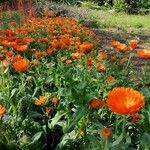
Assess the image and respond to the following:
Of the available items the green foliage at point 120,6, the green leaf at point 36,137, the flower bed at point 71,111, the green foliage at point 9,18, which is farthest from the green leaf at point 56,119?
Result: the green foliage at point 120,6

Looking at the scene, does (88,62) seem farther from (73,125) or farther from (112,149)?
(112,149)

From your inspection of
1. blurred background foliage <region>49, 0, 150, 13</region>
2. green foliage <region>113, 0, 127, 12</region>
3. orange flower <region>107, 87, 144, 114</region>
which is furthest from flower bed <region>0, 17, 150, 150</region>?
blurred background foliage <region>49, 0, 150, 13</region>

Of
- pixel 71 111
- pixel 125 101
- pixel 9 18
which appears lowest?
pixel 9 18

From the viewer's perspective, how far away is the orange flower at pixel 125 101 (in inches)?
82.3

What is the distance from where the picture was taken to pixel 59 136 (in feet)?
11.2

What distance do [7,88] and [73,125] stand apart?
2.28ft

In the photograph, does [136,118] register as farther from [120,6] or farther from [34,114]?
[120,6]

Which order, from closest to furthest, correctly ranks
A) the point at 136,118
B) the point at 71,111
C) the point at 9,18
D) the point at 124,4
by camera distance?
the point at 136,118, the point at 71,111, the point at 9,18, the point at 124,4

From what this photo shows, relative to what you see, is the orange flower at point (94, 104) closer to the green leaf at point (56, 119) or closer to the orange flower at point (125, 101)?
the green leaf at point (56, 119)

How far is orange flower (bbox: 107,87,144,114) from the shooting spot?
2.09m

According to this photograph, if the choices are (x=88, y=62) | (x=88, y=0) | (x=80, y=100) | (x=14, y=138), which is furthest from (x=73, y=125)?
(x=88, y=0)

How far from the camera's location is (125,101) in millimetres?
2203

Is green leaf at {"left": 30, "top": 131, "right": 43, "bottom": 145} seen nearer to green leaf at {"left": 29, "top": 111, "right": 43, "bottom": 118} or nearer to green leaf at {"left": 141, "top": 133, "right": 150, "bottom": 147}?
green leaf at {"left": 29, "top": 111, "right": 43, "bottom": 118}

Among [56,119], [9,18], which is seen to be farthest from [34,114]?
[9,18]
